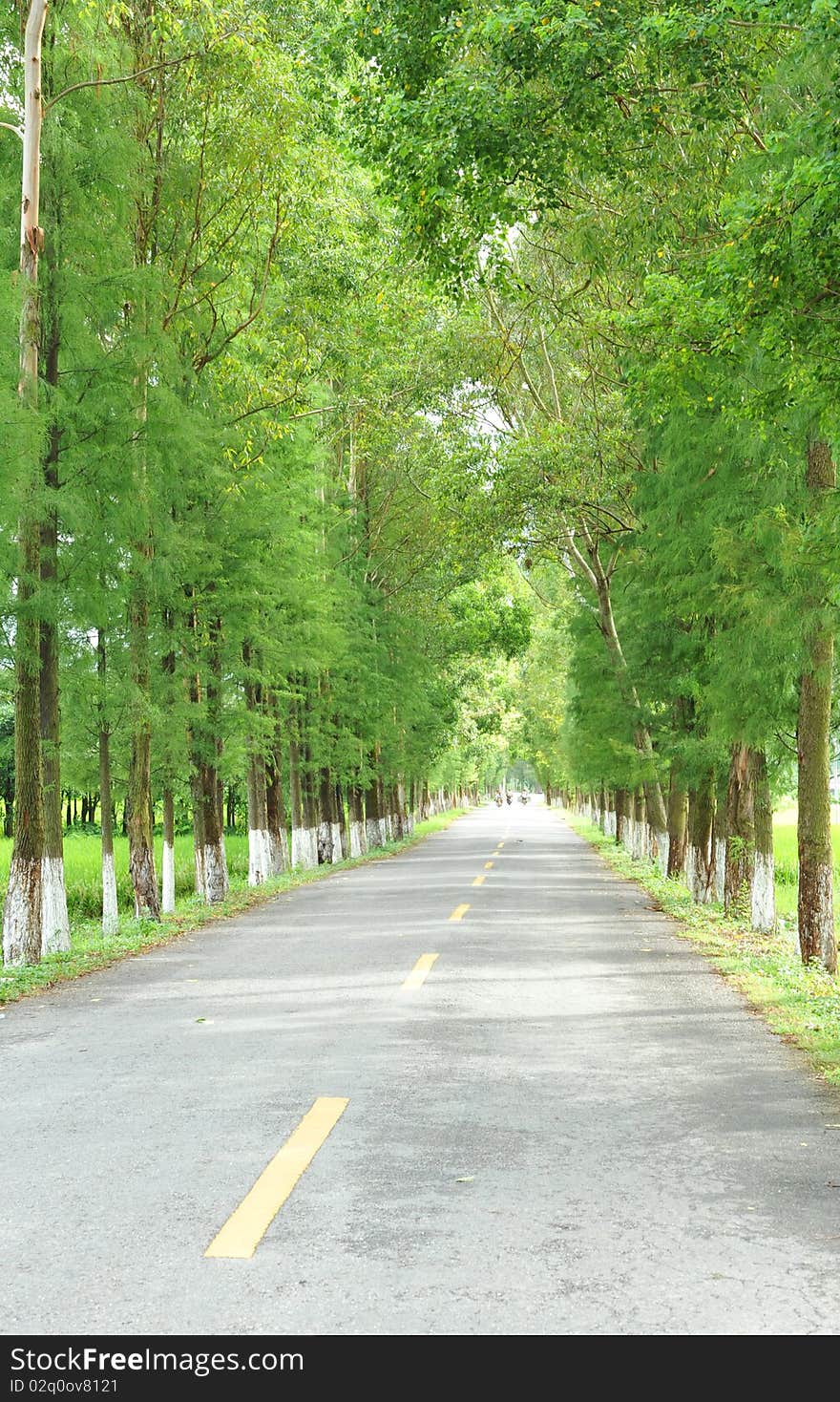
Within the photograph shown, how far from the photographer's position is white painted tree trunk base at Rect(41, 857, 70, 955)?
15.6 metres

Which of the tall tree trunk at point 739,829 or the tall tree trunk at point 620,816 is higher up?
the tall tree trunk at point 739,829

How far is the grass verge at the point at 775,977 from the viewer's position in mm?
9037

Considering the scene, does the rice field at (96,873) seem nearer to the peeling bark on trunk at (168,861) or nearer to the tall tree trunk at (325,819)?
the tall tree trunk at (325,819)

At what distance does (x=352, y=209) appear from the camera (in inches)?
810

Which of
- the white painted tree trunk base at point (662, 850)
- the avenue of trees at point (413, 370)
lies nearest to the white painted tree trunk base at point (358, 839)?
the avenue of trees at point (413, 370)

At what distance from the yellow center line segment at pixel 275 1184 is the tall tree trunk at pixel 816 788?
8.50 metres

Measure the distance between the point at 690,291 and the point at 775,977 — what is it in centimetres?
692

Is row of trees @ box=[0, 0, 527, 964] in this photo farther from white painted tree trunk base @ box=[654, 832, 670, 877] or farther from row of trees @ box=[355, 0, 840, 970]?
white painted tree trunk base @ box=[654, 832, 670, 877]

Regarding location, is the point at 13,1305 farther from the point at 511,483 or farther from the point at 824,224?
the point at 511,483

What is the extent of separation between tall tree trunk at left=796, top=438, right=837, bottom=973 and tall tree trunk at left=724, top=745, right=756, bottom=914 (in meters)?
4.79

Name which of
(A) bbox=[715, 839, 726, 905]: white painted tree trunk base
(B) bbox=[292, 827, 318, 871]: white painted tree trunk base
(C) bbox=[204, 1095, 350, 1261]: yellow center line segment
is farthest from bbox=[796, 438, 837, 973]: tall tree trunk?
(B) bbox=[292, 827, 318, 871]: white painted tree trunk base

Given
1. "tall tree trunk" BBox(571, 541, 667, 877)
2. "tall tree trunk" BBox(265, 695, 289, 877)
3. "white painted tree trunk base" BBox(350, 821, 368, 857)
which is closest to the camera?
"tall tree trunk" BBox(571, 541, 667, 877)

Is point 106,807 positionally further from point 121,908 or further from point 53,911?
point 53,911
